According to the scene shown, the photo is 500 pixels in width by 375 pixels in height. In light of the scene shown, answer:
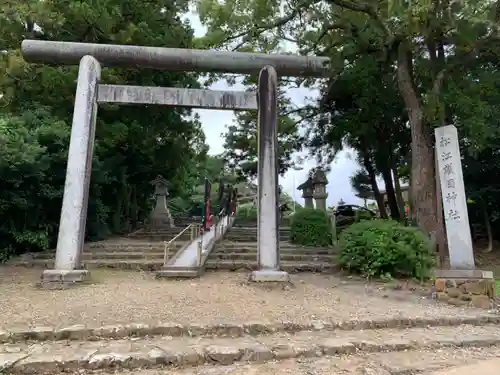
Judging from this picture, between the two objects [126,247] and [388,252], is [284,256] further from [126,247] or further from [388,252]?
[126,247]

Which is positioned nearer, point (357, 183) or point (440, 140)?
point (440, 140)

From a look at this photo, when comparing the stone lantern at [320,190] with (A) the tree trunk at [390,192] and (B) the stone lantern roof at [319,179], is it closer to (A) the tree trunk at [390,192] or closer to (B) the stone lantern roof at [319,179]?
(B) the stone lantern roof at [319,179]

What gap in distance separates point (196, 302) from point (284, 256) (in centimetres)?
487

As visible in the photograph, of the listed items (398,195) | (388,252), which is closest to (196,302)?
(388,252)

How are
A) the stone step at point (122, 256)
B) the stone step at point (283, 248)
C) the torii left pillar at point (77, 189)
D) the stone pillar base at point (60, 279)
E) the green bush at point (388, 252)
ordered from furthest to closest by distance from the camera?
1. the stone step at point (283, 248)
2. the stone step at point (122, 256)
3. the green bush at point (388, 252)
4. the torii left pillar at point (77, 189)
5. the stone pillar base at point (60, 279)

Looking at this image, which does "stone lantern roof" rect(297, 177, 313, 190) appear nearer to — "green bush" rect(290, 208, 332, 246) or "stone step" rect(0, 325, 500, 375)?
"green bush" rect(290, 208, 332, 246)

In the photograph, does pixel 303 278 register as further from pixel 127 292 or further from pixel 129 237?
pixel 129 237

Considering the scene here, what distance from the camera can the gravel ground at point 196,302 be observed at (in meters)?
5.03

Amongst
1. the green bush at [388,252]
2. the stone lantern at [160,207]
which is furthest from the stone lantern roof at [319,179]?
the green bush at [388,252]

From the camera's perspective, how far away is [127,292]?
6.48 metres

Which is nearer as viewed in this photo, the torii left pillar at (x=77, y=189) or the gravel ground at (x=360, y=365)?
the gravel ground at (x=360, y=365)

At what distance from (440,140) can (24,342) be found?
706 cm

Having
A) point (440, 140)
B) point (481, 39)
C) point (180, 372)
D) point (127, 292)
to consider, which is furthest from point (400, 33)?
point (180, 372)

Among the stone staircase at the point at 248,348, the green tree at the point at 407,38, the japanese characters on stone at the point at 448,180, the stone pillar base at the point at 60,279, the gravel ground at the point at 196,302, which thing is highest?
the green tree at the point at 407,38
